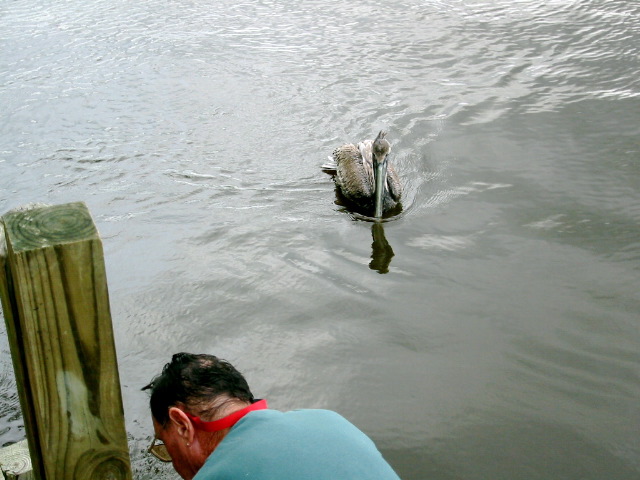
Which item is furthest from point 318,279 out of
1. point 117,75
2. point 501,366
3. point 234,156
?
point 117,75

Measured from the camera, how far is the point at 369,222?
7555 millimetres

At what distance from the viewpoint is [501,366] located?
4.99 m

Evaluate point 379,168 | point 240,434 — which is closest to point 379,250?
point 379,168

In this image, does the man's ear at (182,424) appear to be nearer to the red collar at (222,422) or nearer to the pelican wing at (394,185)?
the red collar at (222,422)

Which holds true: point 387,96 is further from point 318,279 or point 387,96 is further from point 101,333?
point 101,333

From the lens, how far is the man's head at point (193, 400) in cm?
231

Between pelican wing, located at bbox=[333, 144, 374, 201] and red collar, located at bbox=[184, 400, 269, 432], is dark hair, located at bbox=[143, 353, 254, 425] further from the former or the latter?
pelican wing, located at bbox=[333, 144, 374, 201]

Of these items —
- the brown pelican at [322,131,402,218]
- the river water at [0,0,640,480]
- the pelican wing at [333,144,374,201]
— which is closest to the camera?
the river water at [0,0,640,480]

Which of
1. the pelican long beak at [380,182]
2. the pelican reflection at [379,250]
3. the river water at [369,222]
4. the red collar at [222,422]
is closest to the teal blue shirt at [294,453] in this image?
the red collar at [222,422]

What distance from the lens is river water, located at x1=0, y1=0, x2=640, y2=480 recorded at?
4.71 metres

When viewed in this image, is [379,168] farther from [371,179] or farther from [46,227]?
[46,227]

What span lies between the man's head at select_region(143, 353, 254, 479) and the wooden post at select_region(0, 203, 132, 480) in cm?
20

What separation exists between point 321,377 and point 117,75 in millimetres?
7230

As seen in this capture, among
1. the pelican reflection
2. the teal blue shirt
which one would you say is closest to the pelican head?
the pelican reflection
